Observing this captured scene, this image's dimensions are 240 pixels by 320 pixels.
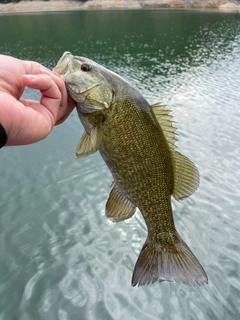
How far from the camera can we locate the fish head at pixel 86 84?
7.16ft

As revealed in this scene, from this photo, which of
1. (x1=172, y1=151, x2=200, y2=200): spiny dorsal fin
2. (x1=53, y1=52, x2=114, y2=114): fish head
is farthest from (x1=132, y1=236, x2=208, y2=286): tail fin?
(x1=53, y1=52, x2=114, y2=114): fish head

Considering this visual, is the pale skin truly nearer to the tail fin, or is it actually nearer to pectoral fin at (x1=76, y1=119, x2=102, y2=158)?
pectoral fin at (x1=76, y1=119, x2=102, y2=158)

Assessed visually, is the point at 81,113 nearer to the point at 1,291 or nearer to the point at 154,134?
the point at 154,134

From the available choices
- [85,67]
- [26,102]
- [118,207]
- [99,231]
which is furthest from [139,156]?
[99,231]

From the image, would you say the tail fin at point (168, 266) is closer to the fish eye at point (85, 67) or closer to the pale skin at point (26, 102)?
the pale skin at point (26, 102)

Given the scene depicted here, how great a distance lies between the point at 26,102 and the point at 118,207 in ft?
3.84

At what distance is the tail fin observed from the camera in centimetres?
239

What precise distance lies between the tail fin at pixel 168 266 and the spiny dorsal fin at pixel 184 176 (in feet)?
1.58

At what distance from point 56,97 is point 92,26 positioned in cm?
4024

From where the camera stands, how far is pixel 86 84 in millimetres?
2168

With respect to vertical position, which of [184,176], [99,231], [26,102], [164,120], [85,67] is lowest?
[99,231]

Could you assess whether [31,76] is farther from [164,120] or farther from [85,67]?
[164,120]

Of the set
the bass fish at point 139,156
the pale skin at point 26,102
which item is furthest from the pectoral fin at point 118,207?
the pale skin at point 26,102

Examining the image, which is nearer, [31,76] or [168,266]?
[31,76]
